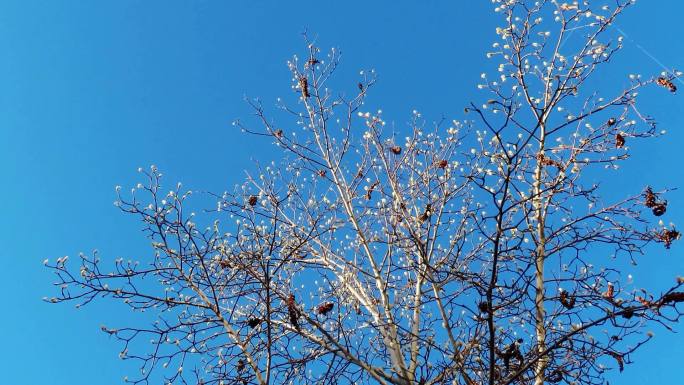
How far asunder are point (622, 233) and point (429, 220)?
173 centimetres

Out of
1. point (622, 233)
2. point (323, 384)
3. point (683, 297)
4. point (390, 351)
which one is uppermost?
point (622, 233)

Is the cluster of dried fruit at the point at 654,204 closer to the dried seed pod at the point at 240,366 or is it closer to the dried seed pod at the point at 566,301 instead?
the dried seed pod at the point at 566,301

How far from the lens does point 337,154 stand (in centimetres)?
647

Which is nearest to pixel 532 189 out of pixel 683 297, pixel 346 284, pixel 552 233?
pixel 552 233

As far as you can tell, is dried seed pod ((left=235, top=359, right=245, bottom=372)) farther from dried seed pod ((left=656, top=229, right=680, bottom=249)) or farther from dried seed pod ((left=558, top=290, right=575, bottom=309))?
dried seed pod ((left=656, top=229, right=680, bottom=249))

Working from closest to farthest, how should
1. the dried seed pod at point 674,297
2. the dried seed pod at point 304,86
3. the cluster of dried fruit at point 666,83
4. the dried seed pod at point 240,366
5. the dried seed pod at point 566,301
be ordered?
the dried seed pod at point 674,297 → the dried seed pod at point 566,301 → the dried seed pod at point 240,366 → the cluster of dried fruit at point 666,83 → the dried seed pod at point 304,86

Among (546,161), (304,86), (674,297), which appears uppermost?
(304,86)

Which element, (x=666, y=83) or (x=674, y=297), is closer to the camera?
(x=674, y=297)

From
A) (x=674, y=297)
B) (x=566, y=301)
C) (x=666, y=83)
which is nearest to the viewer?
(x=674, y=297)

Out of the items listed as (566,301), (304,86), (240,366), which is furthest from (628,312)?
(304,86)

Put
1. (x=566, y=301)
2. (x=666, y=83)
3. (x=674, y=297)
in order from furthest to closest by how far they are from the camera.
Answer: (x=666, y=83), (x=566, y=301), (x=674, y=297)

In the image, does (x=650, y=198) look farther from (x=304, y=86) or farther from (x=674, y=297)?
(x=304, y=86)

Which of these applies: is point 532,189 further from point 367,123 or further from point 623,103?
point 367,123

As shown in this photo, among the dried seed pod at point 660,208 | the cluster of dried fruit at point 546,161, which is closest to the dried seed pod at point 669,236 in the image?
the dried seed pod at point 660,208
